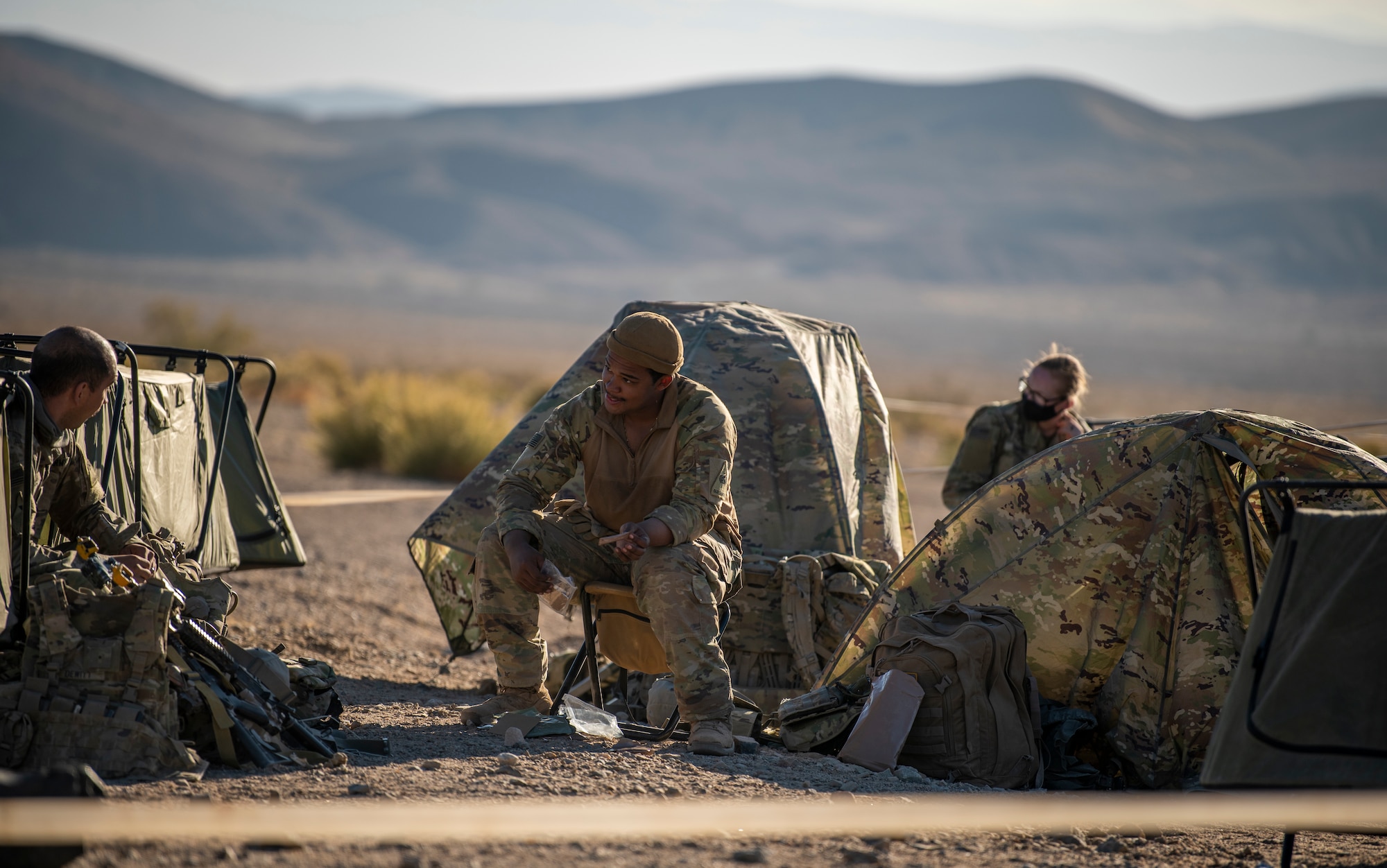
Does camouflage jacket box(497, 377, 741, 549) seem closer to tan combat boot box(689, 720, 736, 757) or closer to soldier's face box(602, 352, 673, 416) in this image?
soldier's face box(602, 352, 673, 416)

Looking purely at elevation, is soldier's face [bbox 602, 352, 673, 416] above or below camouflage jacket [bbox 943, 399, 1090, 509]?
above

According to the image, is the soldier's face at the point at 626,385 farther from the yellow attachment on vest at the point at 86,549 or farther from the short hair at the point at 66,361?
the yellow attachment on vest at the point at 86,549

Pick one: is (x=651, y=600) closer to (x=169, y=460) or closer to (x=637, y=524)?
(x=637, y=524)

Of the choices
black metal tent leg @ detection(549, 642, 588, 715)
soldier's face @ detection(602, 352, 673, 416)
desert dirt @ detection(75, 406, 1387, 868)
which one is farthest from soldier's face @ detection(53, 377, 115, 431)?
black metal tent leg @ detection(549, 642, 588, 715)

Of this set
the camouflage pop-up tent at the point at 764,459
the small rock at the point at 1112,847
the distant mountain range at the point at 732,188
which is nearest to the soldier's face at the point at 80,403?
the camouflage pop-up tent at the point at 764,459

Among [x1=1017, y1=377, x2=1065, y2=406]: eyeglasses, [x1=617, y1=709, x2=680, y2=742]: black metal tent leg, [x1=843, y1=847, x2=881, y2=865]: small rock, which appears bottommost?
[x1=617, y1=709, x2=680, y2=742]: black metal tent leg

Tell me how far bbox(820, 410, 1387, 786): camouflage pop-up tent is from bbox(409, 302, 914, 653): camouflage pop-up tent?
104 cm

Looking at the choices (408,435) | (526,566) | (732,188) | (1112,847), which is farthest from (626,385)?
(732,188)

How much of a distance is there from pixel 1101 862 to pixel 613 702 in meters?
2.49

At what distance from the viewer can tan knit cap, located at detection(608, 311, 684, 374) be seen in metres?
4.70

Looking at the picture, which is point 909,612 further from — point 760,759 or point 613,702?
point 613,702

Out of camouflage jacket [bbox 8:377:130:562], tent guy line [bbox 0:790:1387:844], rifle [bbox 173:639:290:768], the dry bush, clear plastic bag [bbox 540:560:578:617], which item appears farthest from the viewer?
the dry bush

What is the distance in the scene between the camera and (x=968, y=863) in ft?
11.8

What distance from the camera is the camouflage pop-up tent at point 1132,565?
4770 mm
